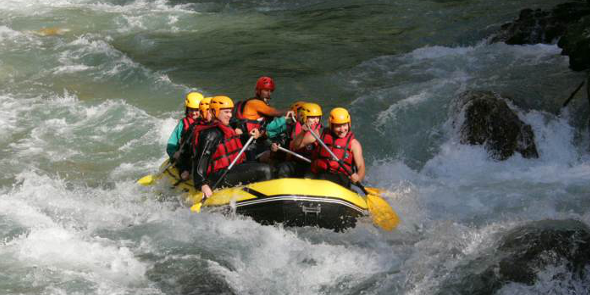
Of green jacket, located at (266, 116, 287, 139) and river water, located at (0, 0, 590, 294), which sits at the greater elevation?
green jacket, located at (266, 116, 287, 139)

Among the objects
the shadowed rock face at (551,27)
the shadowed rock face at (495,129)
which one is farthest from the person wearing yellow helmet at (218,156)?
the shadowed rock face at (551,27)

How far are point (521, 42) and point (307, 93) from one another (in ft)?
13.9

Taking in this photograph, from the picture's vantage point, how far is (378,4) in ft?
58.5

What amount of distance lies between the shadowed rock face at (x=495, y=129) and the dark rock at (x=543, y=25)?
3.92m

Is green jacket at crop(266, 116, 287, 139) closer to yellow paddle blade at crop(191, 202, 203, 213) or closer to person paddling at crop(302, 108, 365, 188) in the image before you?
person paddling at crop(302, 108, 365, 188)

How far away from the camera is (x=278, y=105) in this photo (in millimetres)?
11297

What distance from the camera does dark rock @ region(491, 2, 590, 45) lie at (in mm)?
12727

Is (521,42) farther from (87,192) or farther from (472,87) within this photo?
(87,192)

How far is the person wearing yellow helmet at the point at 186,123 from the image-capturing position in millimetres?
7766

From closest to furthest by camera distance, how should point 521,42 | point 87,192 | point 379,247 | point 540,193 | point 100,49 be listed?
point 379,247 → point 540,193 → point 87,192 → point 521,42 → point 100,49

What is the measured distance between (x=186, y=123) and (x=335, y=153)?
1.83 meters

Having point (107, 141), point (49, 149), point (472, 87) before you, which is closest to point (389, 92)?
point (472, 87)

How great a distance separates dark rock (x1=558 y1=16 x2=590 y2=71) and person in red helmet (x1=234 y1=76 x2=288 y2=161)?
5238mm

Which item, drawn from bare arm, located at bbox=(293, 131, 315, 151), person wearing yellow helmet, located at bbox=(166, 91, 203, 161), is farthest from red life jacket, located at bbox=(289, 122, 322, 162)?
person wearing yellow helmet, located at bbox=(166, 91, 203, 161)
